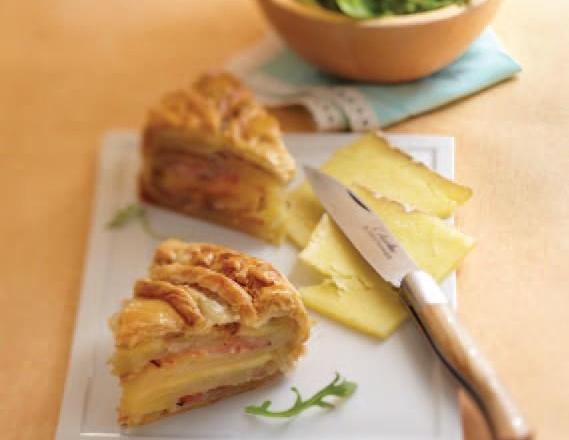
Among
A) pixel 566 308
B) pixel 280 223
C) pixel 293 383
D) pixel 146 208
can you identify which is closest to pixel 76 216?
pixel 146 208

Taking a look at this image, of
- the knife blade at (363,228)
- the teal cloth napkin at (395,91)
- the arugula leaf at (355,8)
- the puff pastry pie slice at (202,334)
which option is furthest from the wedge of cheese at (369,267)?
the arugula leaf at (355,8)

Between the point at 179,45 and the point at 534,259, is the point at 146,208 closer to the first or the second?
the point at 179,45

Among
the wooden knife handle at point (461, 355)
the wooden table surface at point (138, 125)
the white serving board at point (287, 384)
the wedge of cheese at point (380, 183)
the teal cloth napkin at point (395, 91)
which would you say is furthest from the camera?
the teal cloth napkin at point (395, 91)

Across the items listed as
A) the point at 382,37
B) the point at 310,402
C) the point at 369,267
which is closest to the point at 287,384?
the point at 310,402

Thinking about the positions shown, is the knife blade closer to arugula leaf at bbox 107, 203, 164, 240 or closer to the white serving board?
the white serving board

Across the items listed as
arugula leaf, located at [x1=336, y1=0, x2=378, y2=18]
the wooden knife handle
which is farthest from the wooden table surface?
arugula leaf, located at [x1=336, y1=0, x2=378, y2=18]

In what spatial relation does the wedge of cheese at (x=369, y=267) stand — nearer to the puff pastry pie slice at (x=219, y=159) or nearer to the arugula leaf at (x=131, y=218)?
the puff pastry pie slice at (x=219, y=159)

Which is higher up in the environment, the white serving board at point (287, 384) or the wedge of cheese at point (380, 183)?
the wedge of cheese at point (380, 183)
